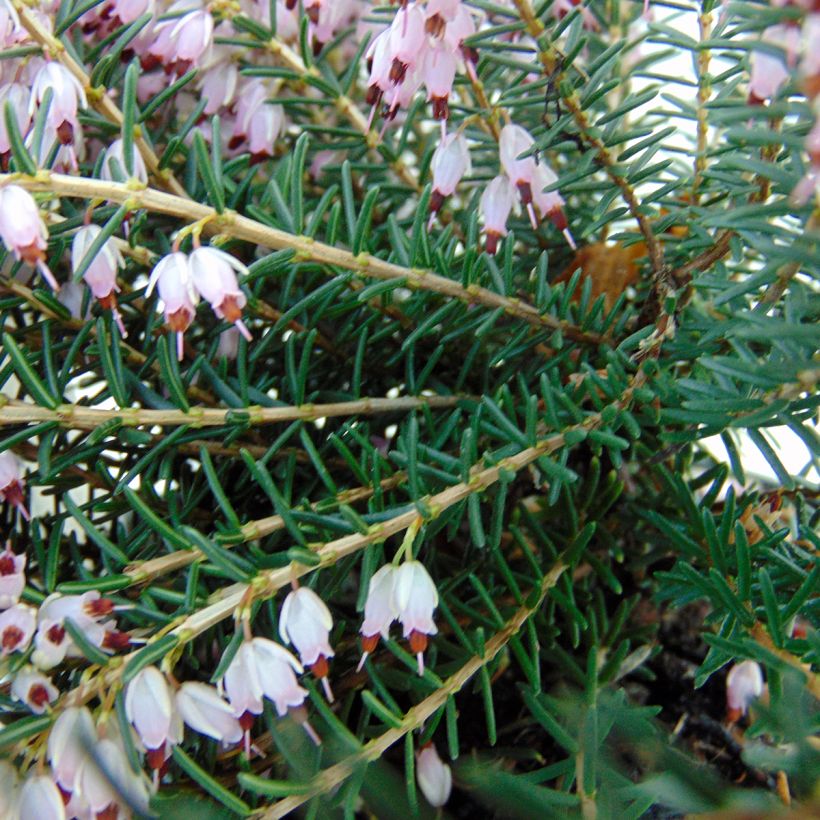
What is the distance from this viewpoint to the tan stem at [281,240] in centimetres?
59

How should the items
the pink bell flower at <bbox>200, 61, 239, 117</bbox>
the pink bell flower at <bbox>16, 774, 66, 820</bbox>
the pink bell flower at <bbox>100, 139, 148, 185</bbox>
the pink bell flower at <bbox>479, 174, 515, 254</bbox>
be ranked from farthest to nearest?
the pink bell flower at <bbox>200, 61, 239, 117</bbox>, the pink bell flower at <bbox>479, 174, 515, 254</bbox>, the pink bell flower at <bbox>100, 139, 148, 185</bbox>, the pink bell flower at <bbox>16, 774, 66, 820</bbox>

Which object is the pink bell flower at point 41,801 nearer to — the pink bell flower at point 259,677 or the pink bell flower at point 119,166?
the pink bell flower at point 259,677

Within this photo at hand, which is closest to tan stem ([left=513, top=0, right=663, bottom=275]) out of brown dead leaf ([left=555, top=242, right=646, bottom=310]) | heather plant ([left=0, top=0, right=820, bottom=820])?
heather plant ([left=0, top=0, right=820, bottom=820])

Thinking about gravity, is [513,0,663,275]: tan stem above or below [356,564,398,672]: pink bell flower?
above

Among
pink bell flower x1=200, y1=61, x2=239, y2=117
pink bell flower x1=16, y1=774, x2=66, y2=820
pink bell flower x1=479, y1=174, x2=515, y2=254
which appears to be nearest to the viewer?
pink bell flower x1=16, y1=774, x2=66, y2=820

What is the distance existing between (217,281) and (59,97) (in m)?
0.21

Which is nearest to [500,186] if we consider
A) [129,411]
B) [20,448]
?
[129,411]

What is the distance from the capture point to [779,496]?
30.0 inches

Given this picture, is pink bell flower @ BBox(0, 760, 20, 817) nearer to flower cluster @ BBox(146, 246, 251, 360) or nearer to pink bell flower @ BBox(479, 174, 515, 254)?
flower cluster @ BBox(146, 246, 251, 360)

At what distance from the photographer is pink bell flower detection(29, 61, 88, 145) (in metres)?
0.66

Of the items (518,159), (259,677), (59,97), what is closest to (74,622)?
(259,677)

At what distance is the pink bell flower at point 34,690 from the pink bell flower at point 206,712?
97mm

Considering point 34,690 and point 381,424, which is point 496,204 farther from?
point 34,690

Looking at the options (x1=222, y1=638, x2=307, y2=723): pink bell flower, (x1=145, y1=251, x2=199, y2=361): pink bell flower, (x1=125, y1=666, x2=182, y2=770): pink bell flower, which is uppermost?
(x1=145, y1=251, x2=199, y2=361): pink bell flower
